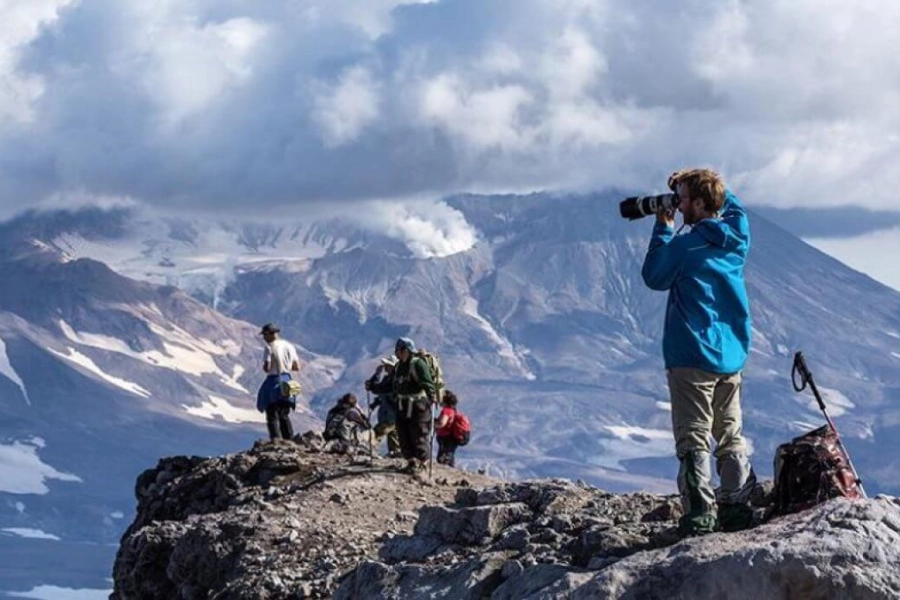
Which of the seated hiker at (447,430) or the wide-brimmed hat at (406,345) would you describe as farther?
the seated hiker at (447,430)

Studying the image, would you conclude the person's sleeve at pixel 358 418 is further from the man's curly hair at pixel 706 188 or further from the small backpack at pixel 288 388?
the man's curly hair at pixel 706 188

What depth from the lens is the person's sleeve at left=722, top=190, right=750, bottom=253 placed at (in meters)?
12.4

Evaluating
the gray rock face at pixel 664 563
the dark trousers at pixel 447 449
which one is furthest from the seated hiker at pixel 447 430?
the gray rock face at pixel 664 563

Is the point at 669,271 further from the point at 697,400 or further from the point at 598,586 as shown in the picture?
the point at 598,586

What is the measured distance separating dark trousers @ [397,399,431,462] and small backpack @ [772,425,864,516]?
12.2m

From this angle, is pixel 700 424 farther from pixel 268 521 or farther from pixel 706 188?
pixel 268 521

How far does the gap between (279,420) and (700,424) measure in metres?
16.1

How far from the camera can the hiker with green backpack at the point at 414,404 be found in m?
24.3

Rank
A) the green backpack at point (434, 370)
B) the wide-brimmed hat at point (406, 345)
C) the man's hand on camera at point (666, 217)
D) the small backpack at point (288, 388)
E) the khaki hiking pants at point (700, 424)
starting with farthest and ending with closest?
1. the small backpack at point (288, 388)
2. the wide-brimmed hat at point (406, 345)
3. the green backpack at point (434, 370)
4. the man's hand on camera at point (666, 217)
5. the khaki hiking pants at point (700, 424)

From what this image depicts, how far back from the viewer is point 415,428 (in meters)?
24.4

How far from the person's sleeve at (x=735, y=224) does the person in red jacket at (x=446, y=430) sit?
1599cm

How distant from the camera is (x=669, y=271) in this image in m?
12.3

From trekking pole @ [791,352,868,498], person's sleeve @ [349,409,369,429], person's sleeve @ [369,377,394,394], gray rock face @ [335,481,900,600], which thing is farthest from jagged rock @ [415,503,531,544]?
person's sleeve @ [349,409,369,429]

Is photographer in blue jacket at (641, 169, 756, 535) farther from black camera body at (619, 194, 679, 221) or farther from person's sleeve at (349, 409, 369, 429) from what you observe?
person's sleeve at (349, 409, 369, 429)
